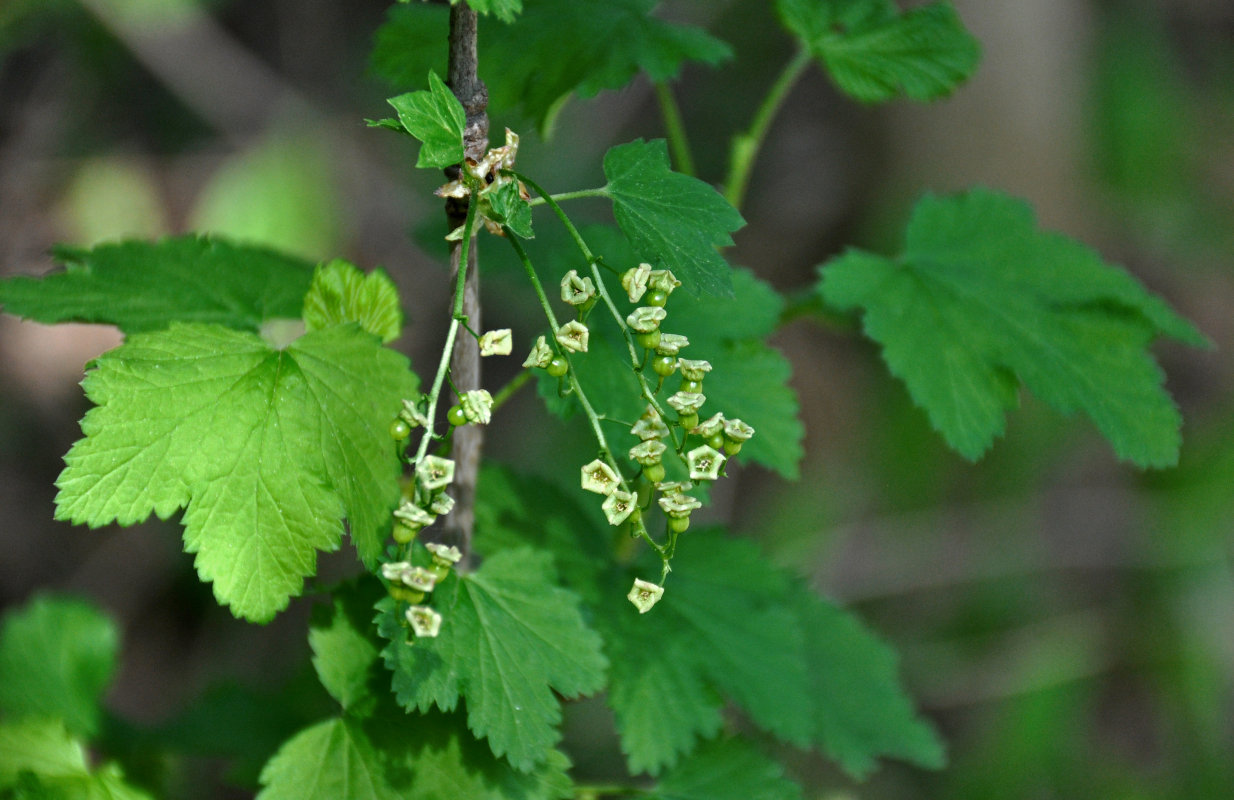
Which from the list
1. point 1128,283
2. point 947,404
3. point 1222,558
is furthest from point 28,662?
point 1222,558

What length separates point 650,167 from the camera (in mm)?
1039

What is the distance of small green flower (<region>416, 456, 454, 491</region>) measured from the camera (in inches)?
36.1

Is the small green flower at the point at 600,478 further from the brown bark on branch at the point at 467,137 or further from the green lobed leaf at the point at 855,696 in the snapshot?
the green lobed leaf at the point at 855,696

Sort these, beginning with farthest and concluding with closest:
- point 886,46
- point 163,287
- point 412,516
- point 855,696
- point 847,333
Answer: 1. point 847,333
2. point 855,696
3. point 886,46
4. point 163,287
5. point 412,516

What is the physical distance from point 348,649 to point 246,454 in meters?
0.29

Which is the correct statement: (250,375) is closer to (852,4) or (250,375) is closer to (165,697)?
(852,4)

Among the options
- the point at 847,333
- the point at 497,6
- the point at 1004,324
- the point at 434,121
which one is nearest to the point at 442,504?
the point at 434,121

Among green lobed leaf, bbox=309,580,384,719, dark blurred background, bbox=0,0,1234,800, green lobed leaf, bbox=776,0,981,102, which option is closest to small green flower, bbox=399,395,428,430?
green lobed leaf, bbox=309,580,384,719

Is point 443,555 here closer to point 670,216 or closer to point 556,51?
point 670,216

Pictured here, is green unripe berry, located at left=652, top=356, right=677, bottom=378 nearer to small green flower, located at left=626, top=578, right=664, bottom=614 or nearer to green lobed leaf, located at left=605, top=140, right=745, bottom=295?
green lobed leaf, located at left=605, top=140, right=745, bottom=295

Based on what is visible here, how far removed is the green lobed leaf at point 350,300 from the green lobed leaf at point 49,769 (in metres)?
0.64

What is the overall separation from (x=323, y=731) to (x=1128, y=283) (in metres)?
1.27

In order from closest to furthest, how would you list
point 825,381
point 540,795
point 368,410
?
point 368,410
point 540,795
point 825,381

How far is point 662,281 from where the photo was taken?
1000mm
